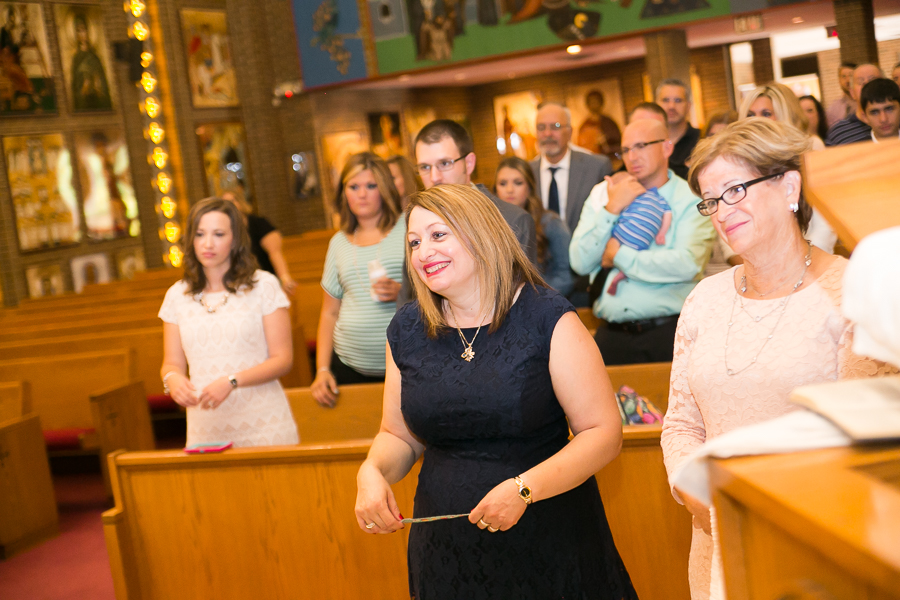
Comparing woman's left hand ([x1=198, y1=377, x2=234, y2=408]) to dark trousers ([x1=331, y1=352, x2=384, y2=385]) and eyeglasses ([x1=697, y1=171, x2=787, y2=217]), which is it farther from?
eyeglasses ([x1=697, y1=171, x2=787, y2=217])

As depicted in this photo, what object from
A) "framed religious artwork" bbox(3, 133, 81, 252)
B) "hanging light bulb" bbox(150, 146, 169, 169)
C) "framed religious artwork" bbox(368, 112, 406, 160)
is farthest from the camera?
"framed religious artwork" bbox(368, 112, 406, 160)

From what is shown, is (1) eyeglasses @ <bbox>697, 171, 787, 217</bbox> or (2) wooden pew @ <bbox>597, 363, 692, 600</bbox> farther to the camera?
(2) wooden pew @ <bbox>597, 363, 692, 600</bbox>

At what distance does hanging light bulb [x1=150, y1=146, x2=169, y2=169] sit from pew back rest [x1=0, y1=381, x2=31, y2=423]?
935 cm

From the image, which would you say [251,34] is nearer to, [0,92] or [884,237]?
[0,92]

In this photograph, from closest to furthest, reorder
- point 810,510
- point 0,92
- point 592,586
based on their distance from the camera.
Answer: point 810,510 → point 592,586 → point 0,92

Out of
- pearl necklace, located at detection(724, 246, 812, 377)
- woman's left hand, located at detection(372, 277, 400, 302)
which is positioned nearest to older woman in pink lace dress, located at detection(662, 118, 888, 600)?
pearl necklace, located at detection(724, 246, 812, 377)

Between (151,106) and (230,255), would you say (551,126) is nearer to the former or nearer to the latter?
(230,255)

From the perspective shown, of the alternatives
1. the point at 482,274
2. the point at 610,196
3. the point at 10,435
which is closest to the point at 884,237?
the point at 482,274

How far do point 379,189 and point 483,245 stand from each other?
1.90 meters

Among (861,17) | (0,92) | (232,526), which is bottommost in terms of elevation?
(232,526)

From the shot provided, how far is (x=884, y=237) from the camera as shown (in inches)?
27.0

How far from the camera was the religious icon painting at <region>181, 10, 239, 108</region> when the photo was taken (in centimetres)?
1488

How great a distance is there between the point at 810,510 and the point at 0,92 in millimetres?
14506

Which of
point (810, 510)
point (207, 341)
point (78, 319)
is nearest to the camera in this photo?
point (810, 510)
